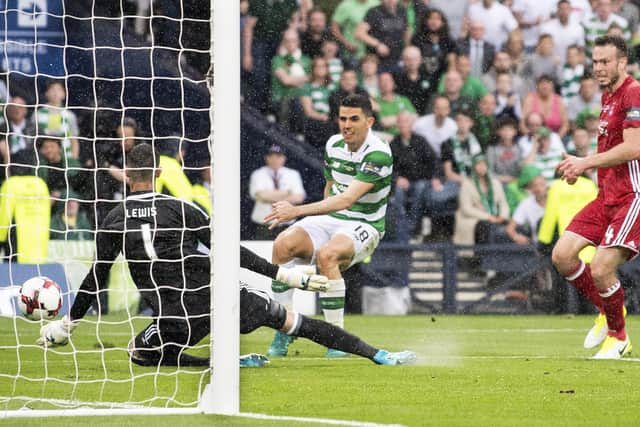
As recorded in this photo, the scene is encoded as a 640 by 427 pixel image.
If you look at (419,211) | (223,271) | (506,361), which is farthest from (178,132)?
(223,271)

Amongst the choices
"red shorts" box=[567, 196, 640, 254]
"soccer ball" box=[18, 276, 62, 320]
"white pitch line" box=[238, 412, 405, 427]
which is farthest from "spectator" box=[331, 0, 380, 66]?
"white pitch line" box=[238, 412, 405, 427]

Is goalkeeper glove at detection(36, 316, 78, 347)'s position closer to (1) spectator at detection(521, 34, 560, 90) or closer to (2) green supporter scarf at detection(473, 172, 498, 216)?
(2) green supporter scarf at detection(473, 172, 498, 216)

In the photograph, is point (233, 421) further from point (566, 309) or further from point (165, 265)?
point (566, 309)

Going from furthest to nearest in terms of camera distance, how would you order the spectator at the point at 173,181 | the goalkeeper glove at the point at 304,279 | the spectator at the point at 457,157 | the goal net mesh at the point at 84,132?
the spectator at the point at 457,157
the spectator at the point at 173,181
the goal net mesh at the point at 84,132
the goalkeeper glove at the point at 304,279

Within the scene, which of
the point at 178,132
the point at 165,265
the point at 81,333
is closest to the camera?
the point at 165,265

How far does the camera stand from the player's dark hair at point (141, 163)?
25.5 ft

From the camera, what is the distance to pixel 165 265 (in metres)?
7.80

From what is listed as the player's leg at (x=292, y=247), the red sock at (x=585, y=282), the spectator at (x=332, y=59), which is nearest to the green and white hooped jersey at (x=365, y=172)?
the player's leg at (x=292, y=247)

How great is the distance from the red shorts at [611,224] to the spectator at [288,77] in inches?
259

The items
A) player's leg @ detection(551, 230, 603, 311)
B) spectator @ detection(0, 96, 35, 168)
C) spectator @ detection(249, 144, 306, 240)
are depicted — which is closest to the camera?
player's leg @ detection(551, 230, 603, 311)

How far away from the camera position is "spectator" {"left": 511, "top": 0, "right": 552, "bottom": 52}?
627 inches

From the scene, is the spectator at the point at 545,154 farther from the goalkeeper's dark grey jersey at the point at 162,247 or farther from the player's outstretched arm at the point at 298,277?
the player's outstretched arm at the point at 298,277

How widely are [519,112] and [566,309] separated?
8.11 ft

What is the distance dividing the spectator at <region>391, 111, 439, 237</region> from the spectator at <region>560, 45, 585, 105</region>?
2.06 meters
